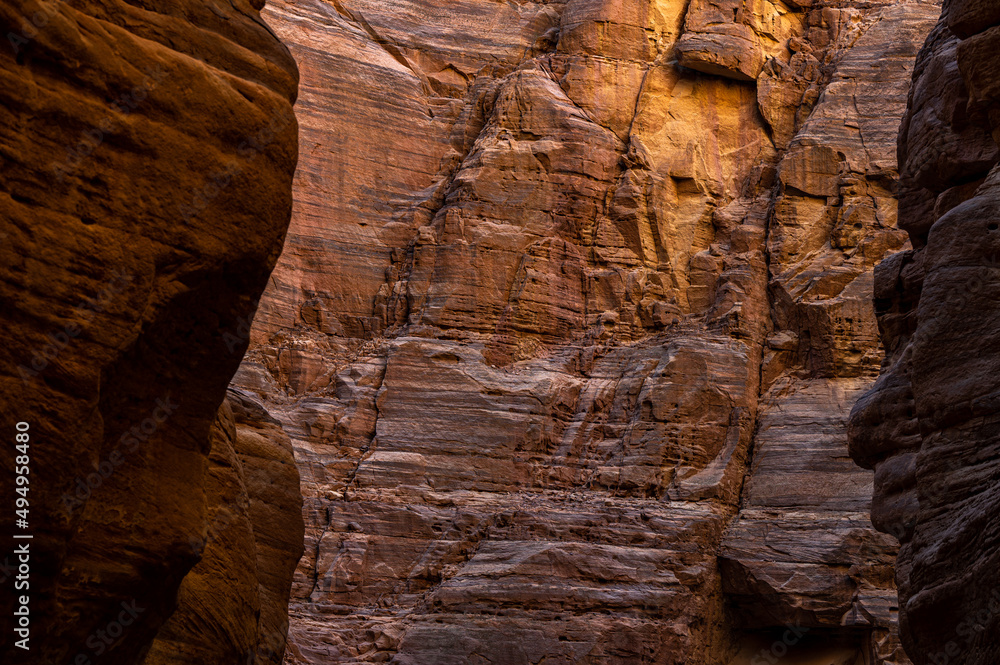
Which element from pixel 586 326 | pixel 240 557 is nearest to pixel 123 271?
pixel 240 557

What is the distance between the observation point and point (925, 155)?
14086 millimetres

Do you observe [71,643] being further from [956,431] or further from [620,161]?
[620,161]

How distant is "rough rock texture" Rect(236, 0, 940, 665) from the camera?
93.3ft

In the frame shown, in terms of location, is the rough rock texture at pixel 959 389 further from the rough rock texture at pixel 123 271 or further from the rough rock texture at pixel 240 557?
the rough rock texture at pixel 240 557

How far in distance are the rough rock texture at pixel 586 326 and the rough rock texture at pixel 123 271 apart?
18985mm

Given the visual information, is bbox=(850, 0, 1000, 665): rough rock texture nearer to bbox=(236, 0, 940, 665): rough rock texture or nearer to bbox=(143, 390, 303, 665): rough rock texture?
bbox=(143, 390, 303, 665): rough rock texture

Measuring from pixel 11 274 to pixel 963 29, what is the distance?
10369mm

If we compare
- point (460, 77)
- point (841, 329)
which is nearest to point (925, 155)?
point (841, 329)

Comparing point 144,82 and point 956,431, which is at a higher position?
point 144,82

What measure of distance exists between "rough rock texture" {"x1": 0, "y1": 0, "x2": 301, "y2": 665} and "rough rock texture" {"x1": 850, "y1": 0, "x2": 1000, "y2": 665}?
21.9 feet

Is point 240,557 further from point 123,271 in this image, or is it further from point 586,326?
point 586,326

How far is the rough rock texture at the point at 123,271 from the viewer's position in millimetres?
7230

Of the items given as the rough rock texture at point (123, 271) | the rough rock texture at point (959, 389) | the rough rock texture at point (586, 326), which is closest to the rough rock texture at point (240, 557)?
the rough rock texture at point (123, 271)

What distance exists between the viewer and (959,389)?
36.5ft
